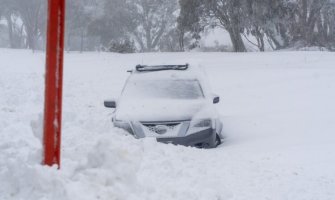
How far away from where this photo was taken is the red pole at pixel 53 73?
12.8 feet

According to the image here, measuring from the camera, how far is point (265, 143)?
26.8ft

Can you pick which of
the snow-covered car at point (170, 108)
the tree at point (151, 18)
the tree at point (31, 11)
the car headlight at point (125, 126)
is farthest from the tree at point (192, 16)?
the tree at point (31, 11)

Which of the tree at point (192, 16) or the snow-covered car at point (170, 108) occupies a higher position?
the tree at point (192, 16)

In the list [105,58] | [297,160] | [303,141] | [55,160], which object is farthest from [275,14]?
[55,160]

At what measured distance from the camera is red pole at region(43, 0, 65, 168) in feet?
12.8

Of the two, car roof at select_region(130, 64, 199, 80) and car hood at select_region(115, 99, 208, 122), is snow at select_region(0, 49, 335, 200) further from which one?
car roof at select_region(130, 64, 199, 80)

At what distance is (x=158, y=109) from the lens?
772cm

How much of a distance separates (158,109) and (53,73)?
388 cm

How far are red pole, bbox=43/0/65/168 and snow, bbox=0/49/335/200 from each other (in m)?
0.29

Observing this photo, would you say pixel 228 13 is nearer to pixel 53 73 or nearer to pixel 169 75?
pixel 169 75

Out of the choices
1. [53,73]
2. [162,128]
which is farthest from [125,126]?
[53,73]

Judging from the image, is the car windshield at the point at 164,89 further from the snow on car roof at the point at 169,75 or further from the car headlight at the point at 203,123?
the car headlight at the point at 203,123

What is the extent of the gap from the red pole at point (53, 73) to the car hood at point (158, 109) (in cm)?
358

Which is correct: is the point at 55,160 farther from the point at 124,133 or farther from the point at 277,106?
the point at 277,106
